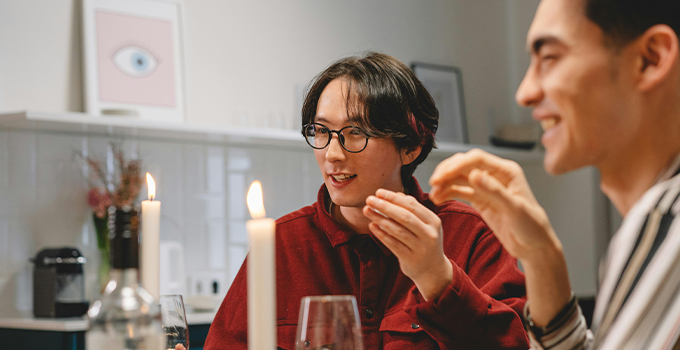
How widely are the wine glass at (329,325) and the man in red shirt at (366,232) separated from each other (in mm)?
473

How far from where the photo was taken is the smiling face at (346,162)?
1399 mm

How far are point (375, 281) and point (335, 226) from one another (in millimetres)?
162

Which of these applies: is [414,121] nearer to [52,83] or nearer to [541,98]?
[541,98]

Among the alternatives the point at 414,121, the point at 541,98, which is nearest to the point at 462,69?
the point at 414,121

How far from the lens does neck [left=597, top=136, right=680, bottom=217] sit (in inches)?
24.9

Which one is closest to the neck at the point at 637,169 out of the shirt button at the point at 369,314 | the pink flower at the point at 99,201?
the shirt button at the point at 369,314

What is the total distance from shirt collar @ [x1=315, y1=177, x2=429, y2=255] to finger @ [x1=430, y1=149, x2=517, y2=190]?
691 mm

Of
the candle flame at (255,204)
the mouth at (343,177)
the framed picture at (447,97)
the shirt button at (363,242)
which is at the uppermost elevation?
the framed picture at (447,97)

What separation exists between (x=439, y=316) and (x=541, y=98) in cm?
43

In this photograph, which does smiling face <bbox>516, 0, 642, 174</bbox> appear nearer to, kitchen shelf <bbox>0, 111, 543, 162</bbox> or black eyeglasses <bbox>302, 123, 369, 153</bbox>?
black eyeglasses <bbox>302, 123, 369, 153</bbox>

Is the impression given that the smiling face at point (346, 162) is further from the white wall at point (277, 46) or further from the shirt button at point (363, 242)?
the white wall at point (277, 46)

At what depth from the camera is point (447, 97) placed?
4.40m

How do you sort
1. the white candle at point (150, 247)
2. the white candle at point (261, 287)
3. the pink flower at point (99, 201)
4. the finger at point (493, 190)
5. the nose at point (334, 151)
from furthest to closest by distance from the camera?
the pink flower at point (99, 201)
the nose at point (334, 151)
the white candle at point (150, 247)
the finger at point (493, 190)
the white candle at point (261, 287)

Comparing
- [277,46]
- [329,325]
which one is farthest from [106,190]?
[329,325]
